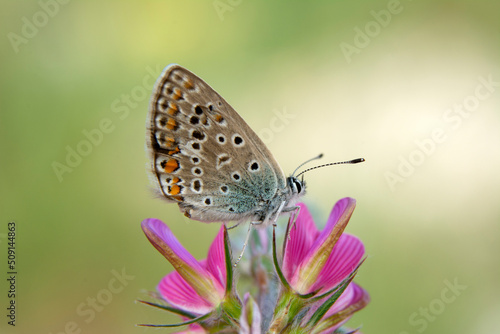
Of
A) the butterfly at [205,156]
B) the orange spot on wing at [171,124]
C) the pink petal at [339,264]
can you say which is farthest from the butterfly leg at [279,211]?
the orange spot on wing at [171,124]

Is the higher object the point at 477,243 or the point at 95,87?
the point at 95,87

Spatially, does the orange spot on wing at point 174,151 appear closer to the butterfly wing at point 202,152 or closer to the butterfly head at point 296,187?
the butterfly wing at point 202,152

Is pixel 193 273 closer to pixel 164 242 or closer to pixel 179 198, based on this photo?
pixel 164 242

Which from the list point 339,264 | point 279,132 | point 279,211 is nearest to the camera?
point 339,264

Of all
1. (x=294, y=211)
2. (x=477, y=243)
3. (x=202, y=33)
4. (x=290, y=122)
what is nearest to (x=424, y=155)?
(x=477, y=243)

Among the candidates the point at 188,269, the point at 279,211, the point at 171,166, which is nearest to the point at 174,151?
the point at 171,166

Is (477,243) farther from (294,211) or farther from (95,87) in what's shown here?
(95,87)

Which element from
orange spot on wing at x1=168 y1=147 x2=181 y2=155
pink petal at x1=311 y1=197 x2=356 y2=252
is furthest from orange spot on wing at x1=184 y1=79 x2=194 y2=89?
pink petal at x1=311 y1=197 x2=356 y2=252
